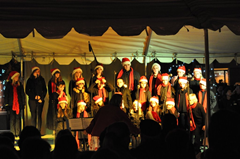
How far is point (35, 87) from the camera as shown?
1004cm

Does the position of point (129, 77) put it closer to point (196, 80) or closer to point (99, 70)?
point (99, 70)

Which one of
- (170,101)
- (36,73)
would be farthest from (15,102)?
(170,101)

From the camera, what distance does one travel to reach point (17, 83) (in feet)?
32.7

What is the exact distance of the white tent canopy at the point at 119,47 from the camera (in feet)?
27.8

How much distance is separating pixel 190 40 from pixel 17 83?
4822mm

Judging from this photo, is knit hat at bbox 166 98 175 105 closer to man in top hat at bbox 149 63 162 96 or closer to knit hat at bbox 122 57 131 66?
man in top hat at bbox 149 63 162 96

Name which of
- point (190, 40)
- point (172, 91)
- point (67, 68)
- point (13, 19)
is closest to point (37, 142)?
point (13, 19)

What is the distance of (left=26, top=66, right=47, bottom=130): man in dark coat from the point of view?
10023 millimetres

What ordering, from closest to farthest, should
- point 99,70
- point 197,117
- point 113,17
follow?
point 113,17 → point 197,117 → point 99,70

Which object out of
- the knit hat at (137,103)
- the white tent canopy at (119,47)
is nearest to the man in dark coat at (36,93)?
the white tent canopy at (119,47)

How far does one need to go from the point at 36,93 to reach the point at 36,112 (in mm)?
539

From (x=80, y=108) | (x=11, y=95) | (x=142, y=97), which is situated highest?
(x=11, y=95)

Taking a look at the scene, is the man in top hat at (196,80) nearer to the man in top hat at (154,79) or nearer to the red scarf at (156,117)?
the man in top hat at (154,79)

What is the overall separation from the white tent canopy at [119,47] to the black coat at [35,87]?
1.84 feet
